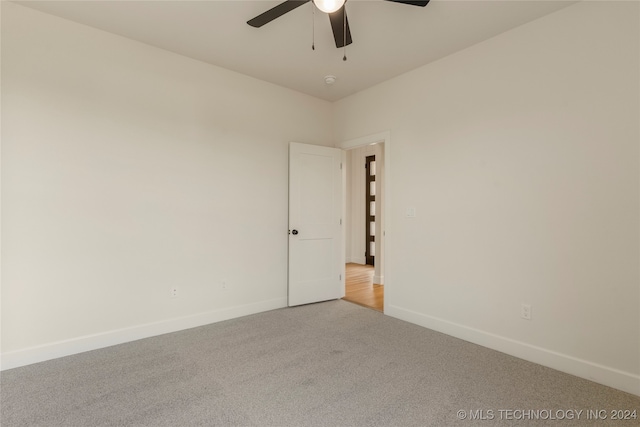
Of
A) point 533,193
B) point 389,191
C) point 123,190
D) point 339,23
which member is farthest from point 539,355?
point 123,190

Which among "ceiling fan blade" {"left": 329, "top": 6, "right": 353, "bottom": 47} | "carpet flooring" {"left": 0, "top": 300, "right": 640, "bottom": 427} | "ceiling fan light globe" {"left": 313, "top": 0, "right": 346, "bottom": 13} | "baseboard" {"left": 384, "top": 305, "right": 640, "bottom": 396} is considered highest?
"ceiling fan blade" {"left": 329, "top": 6, "right": 353, "bottom": 47}

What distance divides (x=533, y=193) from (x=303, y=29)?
7.68 feet

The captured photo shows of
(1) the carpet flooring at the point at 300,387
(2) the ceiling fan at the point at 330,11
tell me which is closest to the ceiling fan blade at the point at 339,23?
(2) the ceiling fan at the point at 330,11

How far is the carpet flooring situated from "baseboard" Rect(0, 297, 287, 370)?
7cm

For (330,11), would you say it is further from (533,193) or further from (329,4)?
(533,193)

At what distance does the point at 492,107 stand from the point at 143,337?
151 inches

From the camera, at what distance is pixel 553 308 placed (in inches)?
94.5

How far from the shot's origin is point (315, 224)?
407 centimetres

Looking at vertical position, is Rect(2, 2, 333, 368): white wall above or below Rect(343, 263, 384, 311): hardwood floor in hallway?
above

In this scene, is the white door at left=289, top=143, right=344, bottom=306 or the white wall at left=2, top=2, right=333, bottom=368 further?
the white door at left=289, top=143, right=344, bottom=306

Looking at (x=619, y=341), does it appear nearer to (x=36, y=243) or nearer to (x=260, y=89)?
(x=260, y=89)

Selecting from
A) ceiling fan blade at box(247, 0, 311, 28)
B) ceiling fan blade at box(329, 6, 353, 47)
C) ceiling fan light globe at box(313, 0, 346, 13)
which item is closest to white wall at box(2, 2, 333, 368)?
ceiling fan blade at box(247, 0, 311, 28)

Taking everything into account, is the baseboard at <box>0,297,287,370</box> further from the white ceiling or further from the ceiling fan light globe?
the ceiling fan light globe

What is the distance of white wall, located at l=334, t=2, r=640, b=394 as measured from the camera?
2111 mm
